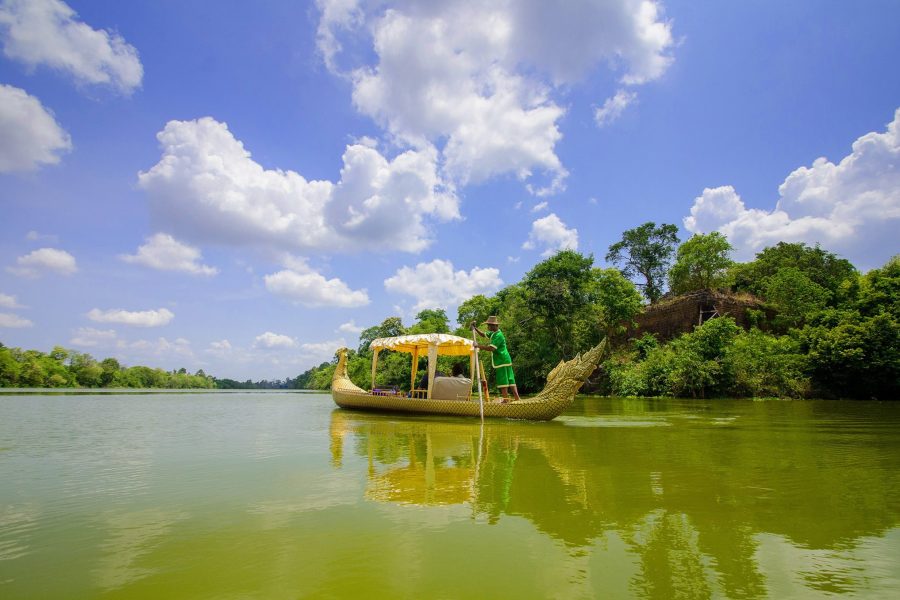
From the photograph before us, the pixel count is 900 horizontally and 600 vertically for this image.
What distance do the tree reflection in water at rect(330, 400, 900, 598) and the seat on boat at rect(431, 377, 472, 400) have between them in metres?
4.82

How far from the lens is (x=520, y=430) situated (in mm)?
10273

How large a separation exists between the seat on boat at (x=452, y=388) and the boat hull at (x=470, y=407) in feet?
1.55

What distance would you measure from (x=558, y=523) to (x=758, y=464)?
390 centimetres

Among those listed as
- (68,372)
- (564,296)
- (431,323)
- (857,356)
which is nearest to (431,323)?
(431,323)

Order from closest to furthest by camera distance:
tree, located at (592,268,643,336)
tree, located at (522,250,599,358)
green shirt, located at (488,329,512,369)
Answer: green shirt, located at (488,329,512,369) → tree, located at (522,250,599,358) → tree, located at (592,268,643,336)

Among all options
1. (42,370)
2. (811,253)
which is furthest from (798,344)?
(42,370)

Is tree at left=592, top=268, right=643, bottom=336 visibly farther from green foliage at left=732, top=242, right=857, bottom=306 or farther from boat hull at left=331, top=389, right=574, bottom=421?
boat hull at left=331, top=389, right=574, bottom=421

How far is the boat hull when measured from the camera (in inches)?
464

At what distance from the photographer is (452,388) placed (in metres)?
13.9

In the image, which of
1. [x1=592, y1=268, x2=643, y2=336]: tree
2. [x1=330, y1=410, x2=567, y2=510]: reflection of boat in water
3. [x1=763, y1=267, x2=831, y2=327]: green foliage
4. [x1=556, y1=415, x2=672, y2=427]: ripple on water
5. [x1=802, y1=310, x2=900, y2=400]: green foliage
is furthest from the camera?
[x1=592, y1=268, x2=643, y2=336]: tree

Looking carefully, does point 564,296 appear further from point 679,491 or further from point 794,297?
point 679,491

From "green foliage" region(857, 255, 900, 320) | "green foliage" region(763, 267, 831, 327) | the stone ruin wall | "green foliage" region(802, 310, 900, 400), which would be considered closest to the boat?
"green foliage" region(802, 310, 900, 400)

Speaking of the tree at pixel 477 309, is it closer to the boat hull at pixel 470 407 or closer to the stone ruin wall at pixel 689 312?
the stone ruin wall at pixel 689 312

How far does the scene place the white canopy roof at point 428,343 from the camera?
15.1 m
